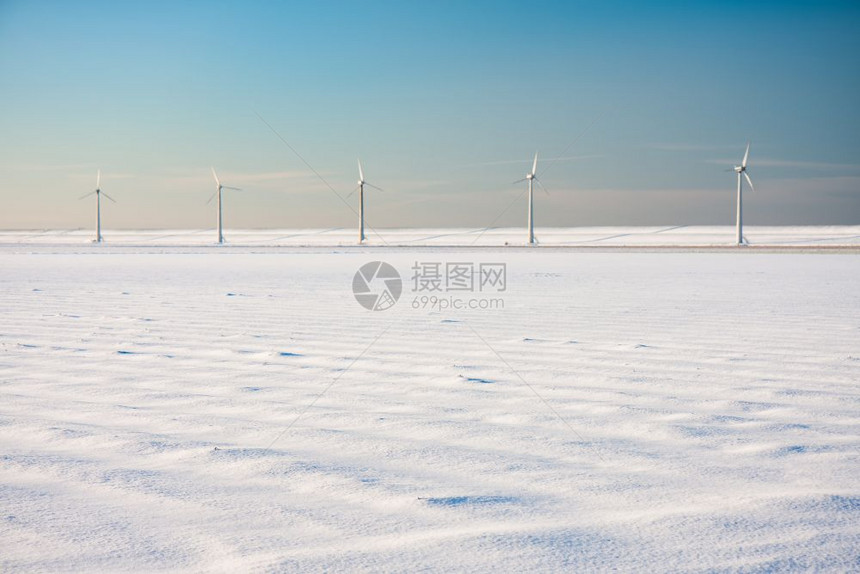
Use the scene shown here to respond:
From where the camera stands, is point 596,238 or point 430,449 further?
point 596,238

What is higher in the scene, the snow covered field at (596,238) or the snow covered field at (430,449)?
the snow covered field at (596,238)

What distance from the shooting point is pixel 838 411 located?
4398 millimetres

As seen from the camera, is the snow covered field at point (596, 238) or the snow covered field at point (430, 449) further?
the snow covered field at point (596, 238)

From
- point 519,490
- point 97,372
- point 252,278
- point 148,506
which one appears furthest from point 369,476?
point 252,278

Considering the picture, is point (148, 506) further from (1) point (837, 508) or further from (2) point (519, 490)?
(1) point (837, 508)

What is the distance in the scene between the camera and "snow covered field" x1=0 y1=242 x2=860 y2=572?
8.13ft

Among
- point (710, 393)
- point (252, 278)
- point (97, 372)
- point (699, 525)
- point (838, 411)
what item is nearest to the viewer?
point (699, 525)

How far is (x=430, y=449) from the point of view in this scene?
365 cm

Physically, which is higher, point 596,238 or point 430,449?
point 596,238

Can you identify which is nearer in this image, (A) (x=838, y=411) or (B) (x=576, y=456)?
(B) (x=576, y=456)

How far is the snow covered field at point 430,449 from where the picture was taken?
248 cm

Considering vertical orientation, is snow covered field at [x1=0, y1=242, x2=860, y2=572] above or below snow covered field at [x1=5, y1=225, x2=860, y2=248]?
below

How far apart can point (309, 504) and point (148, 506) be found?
62 centimetres

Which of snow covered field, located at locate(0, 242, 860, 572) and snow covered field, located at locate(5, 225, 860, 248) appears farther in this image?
snow covered field, located at locate(5, 225, 860, 248)
